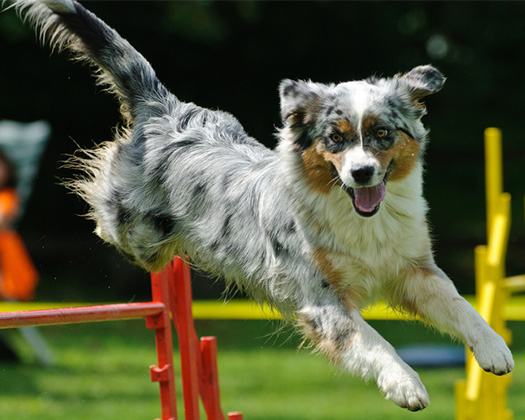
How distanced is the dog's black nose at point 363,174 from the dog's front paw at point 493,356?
860mm

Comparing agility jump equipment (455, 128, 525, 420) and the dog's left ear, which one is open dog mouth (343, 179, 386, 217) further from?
agility jump equipment (455, 128, 525, 420)

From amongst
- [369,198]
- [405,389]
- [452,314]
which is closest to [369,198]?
[369,198]

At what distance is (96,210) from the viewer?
205 inches

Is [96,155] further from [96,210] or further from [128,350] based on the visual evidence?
[128,350]

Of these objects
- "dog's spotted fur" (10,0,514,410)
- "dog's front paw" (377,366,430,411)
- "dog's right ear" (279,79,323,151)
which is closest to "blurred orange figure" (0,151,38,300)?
"dog's spotted fur" (10,0,514,410)

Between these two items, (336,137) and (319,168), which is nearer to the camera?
(336,137)

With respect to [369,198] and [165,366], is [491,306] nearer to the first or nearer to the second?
[369,198]

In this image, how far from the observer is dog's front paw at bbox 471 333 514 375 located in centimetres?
366

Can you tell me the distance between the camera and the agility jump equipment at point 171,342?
4438 mm

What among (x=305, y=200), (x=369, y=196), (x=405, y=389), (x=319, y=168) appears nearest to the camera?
(x=405, y=389)

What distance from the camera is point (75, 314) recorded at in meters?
4.02

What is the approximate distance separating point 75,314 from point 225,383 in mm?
4999

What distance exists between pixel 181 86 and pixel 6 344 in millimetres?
5075

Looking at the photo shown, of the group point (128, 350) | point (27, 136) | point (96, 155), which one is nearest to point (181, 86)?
point (27, 136)
